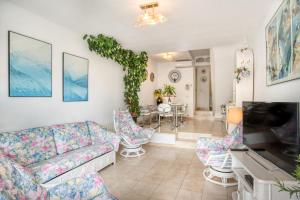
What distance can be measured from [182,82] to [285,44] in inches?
250

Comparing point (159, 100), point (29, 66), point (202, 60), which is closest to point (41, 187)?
point (29, 66)

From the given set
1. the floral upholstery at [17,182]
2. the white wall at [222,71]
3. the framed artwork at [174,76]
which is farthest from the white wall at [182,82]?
the floral upholstery at [17,182]

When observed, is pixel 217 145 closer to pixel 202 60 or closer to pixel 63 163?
pixel 63 163

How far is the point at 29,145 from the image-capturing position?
2.37 m

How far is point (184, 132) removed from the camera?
16.5ft

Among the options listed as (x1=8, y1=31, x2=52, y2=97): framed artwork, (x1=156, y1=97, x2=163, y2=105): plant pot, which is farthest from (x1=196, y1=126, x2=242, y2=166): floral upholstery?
(x1=156, y1=97, x2=163, y2=105): plant pot

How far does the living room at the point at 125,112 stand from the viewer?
154 cm

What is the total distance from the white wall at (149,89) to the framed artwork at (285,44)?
15.0 ft

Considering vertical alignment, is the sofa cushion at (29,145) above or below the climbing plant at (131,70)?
below

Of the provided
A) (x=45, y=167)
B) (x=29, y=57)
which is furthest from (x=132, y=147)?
(x=29, y=57)

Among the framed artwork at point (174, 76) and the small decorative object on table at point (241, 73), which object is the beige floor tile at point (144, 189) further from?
the framed artwork at point (174, 76)

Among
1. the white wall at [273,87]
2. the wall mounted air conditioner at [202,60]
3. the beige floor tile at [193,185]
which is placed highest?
the wall mounted air conditioner at [202,60]

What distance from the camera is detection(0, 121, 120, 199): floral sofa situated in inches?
56.7

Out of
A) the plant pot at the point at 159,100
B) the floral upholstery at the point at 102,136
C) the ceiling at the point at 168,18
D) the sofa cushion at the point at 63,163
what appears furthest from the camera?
the plant pot at the point at 159,100
